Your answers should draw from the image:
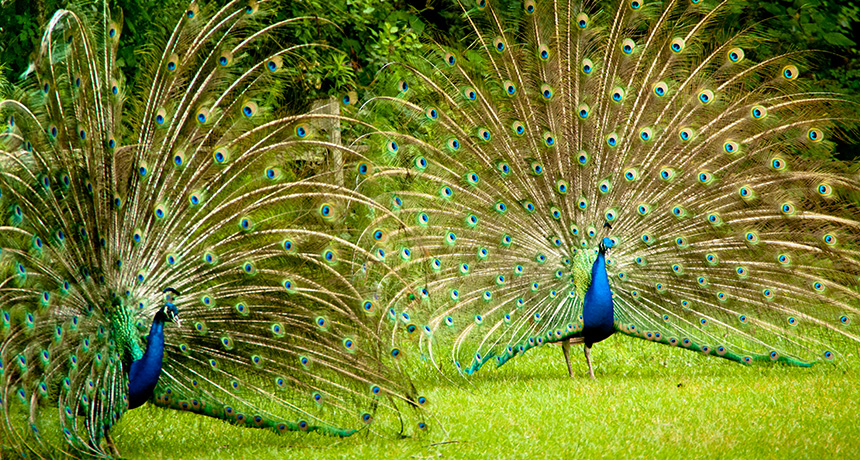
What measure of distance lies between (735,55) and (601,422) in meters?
3.23

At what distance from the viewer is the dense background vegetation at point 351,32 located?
8281mm

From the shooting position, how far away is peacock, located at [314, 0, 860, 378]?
7383 mm

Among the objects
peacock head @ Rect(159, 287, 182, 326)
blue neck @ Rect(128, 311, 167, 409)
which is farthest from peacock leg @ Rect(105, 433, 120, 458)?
peacock head @ Rect(159, 287, 182, 326)

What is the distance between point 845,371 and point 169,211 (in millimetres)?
5457

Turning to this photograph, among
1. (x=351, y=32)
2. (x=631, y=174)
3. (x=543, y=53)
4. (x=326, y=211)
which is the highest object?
(x=351, y=32)

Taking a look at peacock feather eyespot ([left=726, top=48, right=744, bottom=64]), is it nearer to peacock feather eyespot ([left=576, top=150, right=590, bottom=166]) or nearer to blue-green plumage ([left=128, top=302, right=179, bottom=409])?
peacock feather eyespot ([left=576, top=150, right=590, bottom=166])

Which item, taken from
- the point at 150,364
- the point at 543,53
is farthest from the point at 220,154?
the point at 543,53

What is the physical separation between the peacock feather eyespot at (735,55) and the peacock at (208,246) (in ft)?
11.9

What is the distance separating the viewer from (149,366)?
5180mm

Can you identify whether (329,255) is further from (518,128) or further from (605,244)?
(605,244)

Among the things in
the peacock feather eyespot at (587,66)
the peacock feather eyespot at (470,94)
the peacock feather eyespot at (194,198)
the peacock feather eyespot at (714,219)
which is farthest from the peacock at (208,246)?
the peacock feather eyespot at (714,219)

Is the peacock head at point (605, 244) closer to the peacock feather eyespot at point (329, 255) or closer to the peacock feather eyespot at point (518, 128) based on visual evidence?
the peacock feather eyespot at point (518, 128)

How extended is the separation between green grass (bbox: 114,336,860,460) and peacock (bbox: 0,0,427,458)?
0.35m

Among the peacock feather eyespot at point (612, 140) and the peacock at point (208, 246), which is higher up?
the peacock feather eyespot at point (612, 140)
